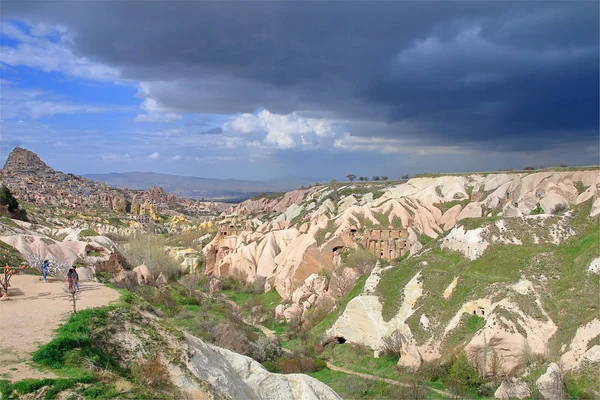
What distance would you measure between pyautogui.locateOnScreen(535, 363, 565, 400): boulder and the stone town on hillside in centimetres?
9578

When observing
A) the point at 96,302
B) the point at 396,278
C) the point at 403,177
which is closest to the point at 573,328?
the point at 396,278

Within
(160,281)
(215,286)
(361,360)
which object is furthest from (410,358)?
(215,286)

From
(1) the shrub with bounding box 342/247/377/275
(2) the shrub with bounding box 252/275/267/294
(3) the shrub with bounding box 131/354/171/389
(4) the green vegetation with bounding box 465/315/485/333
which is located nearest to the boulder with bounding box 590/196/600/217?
(4) the green vegetation with bounding box 465/315/485/333

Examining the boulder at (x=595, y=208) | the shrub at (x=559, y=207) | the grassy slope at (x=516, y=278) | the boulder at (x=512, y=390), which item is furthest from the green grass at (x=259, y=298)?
the boulder at (x=595, y=208)

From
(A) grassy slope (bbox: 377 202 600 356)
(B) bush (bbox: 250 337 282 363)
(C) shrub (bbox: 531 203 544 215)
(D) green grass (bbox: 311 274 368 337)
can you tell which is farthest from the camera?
(C) shrub (bbox: 531 203 544 215)

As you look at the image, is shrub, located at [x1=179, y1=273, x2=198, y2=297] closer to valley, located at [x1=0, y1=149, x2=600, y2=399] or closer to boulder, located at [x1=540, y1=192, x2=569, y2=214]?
valley, located at [x1=0, y1=149, x2=600, y2=399]

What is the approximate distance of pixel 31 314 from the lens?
33.9 feet

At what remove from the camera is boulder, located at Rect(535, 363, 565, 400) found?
1542cm

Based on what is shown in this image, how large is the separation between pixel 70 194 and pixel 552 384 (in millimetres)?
127098

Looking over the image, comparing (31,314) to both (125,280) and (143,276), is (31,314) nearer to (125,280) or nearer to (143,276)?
(125,280)

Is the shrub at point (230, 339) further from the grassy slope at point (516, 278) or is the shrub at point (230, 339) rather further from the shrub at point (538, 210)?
the shrub at point (538, 210)

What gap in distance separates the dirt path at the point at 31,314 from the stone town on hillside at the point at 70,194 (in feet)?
304

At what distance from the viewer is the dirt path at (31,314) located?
24.9ft

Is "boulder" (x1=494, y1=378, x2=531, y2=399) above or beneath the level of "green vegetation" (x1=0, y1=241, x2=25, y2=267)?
beneath
